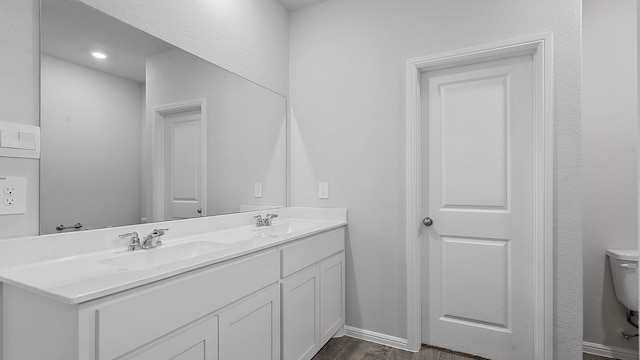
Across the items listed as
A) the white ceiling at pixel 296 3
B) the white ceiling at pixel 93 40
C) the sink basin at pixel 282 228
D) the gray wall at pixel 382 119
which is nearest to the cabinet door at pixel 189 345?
the sink basin at pixel 282 228

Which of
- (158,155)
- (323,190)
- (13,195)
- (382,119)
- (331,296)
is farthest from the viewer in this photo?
(323,190)

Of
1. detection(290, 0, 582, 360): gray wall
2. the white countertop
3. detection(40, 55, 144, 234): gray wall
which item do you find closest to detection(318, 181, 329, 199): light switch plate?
detection(290, 0, 582, 360): gray wall

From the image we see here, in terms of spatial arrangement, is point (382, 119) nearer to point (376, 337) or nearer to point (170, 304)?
point (376, 337)

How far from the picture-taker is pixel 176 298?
106cm

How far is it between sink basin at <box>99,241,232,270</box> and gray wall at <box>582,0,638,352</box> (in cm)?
239

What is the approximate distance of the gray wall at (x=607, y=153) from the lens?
2.02m

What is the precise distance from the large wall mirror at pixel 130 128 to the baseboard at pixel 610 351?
252cm

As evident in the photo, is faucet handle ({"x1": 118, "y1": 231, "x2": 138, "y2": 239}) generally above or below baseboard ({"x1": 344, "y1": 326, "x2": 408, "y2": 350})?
above

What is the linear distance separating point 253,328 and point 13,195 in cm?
106

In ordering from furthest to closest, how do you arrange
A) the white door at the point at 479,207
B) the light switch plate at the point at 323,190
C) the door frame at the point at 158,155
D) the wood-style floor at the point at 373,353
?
the light switch plate at the point at 323,190 < the wood-style floor at the point at 373,353 < the white door at the point at 479,207 < the door frame at the point at 158,155

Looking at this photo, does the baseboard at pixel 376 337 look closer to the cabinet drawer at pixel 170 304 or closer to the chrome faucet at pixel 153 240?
the cabinet drawer at pixel 170 304

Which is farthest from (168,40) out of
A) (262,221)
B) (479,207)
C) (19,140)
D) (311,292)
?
(479,207)

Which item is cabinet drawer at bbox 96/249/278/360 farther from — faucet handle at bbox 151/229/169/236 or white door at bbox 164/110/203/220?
white door at bbox 164/110/203/220

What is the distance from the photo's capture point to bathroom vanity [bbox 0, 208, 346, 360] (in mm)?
852
